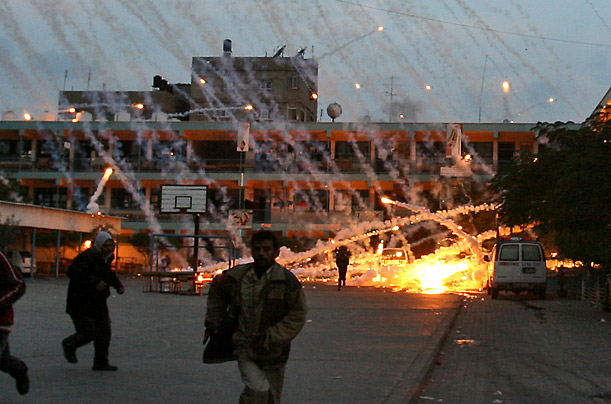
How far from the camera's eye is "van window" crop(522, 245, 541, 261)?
2919 centimetres

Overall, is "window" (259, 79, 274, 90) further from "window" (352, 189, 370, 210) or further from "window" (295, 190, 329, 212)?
"window" (352, 189, 370, 210)

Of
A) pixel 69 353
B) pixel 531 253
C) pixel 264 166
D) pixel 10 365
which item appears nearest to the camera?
pixel 10 365

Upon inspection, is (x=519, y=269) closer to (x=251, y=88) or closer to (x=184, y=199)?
(x=184, y=199)

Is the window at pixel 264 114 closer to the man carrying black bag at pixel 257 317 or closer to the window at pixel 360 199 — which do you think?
the window at pixel 360 199

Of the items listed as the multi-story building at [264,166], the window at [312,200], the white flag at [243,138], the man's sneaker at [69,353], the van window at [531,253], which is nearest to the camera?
the man's sneaker at [69,353]

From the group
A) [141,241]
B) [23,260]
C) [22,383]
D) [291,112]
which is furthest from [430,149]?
[22,383]

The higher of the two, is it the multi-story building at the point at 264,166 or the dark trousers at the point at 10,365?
the multi-story building at the point at 264,166

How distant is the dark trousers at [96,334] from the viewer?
32.2 feet

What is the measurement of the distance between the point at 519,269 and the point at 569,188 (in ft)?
27.2

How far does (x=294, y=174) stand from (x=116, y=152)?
12.8 metres

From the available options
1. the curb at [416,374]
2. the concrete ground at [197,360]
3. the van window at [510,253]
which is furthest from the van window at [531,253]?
the curb at [416,374]

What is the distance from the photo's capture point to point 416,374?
398 inches

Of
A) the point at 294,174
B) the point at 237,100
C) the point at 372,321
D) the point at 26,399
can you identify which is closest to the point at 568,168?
the point at 372,321

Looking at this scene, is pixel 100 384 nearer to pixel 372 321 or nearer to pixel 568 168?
pixel 372 321
